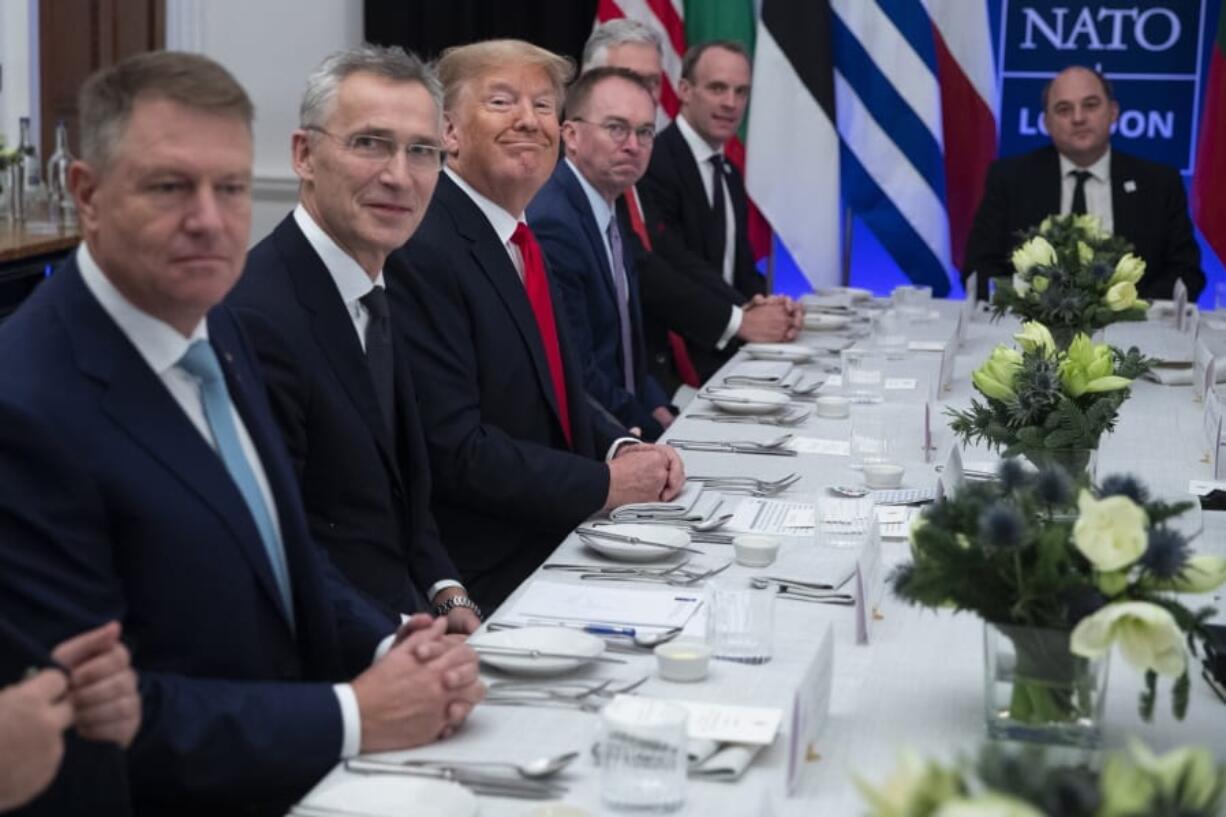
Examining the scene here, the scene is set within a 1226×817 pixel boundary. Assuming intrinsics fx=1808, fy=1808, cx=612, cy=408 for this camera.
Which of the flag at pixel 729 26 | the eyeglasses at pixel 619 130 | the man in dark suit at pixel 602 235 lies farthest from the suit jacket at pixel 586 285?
the flag at pixel 729 26

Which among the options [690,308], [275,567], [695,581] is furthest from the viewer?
[690,308]

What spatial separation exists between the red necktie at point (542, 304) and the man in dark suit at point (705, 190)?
221 cm

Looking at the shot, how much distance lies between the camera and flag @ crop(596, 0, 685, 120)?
7355 millimetres

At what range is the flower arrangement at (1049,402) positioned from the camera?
A: 2.99 m

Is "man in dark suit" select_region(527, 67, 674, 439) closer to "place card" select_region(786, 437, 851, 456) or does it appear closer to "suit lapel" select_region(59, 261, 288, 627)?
"place card" select_region(786, 437, 851, 456)

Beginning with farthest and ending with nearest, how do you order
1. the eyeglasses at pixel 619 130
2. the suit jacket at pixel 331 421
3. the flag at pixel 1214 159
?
the flag at pixel 1214 159, the eyeglasses at pixel 619 130, the suit jacket at pixel 331 421

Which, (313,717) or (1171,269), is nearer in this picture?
(313,717)

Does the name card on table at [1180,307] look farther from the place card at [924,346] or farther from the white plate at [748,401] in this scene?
the white plate at [748,401]

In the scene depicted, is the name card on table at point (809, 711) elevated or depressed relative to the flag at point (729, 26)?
depressed

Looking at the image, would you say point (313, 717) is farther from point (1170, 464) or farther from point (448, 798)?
point (1170, 464)

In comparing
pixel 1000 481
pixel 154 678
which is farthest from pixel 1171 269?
pixel 154 678

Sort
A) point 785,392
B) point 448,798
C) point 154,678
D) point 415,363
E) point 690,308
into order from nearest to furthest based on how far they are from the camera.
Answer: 1. point 448,798
2. point 154,678
3. point 415,363
4. point 785,392
5. point 690,308

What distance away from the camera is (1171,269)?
7.02m

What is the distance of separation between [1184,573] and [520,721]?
0.73 m
